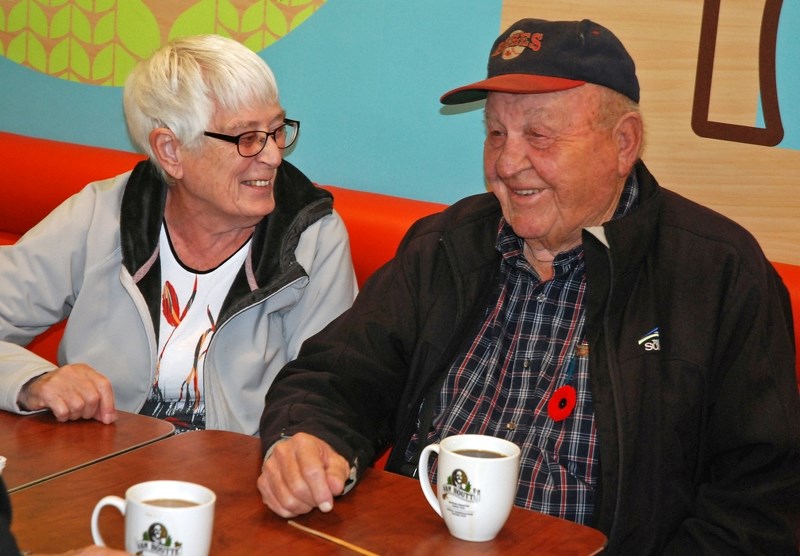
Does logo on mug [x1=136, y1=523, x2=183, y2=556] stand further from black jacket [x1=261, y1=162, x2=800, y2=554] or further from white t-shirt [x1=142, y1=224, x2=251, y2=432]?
white t-shirt [x1=142, y1=224, x2=251, y2=432]

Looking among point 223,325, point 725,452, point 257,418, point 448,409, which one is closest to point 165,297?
point 223,325

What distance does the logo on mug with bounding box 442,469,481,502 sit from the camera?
133cm

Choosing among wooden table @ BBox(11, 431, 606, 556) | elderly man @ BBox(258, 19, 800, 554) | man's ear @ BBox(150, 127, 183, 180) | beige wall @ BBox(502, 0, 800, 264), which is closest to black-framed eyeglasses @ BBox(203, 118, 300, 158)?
man's ear @ BBox(150, 127, 183, 180)

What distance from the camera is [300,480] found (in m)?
1.42

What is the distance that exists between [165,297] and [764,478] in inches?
52.8

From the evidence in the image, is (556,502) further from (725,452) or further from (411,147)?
(411,147)

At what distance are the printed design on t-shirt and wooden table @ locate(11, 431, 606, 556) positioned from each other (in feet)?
2.30

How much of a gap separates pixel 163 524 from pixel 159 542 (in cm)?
2

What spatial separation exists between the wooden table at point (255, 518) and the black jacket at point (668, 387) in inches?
4.7

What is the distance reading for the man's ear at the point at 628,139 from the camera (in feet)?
6.39

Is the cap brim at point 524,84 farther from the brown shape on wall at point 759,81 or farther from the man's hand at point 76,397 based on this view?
the man's hand at point 76,397

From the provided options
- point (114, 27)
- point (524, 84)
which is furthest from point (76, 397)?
point (114, 27)

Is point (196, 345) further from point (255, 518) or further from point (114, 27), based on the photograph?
point (114, 27)

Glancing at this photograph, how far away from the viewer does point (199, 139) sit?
7.72ft
